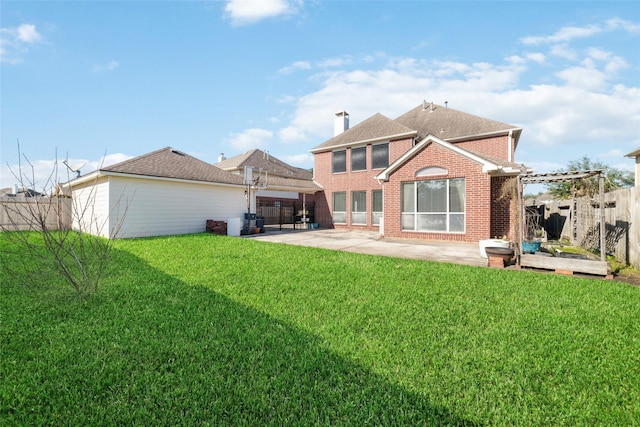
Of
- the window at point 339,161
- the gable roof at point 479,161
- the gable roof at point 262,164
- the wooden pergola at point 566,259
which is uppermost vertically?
the gable roof at point 262,164

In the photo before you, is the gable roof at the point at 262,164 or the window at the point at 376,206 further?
the gable roof at the point at 262,164

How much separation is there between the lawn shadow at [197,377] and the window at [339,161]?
16472 mm

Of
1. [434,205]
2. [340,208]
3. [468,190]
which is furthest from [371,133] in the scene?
[468,190]

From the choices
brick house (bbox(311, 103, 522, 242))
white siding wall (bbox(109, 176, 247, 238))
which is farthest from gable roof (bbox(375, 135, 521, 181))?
white siding wall (bbox(109, 176, 247, 238))

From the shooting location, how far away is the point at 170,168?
14.8m

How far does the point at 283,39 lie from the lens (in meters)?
10.5

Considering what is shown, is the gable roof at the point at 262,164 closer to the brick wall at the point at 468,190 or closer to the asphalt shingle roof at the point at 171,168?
the asphalt shingle roof at the point at 171,168

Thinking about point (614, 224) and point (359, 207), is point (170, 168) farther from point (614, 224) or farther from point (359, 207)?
point (614, 224)

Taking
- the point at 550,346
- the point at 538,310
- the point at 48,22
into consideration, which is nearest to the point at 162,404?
the point at 550,346

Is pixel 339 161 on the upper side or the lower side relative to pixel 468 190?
upper

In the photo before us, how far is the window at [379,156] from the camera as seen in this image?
704 inches

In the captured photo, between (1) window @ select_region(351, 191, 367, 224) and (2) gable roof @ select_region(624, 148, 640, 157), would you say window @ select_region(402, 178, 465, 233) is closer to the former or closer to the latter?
(1) window @ select_region(351, 191, 367, 224)

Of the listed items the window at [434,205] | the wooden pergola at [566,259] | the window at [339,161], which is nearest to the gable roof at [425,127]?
the window at [339,161]

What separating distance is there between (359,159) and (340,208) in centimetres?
358
